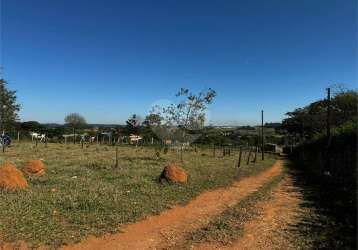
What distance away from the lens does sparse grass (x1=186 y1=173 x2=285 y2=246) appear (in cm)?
661

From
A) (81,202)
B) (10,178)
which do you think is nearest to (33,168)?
(10,178)

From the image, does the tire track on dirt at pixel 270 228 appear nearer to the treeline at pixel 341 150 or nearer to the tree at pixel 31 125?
the treeline at pixel 341 150

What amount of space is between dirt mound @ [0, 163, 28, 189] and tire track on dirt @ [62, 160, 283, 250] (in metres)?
4.23

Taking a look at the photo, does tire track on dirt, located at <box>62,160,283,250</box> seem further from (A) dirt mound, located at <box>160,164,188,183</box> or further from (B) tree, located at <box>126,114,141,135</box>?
(B) tree, located at <box>126,114,141,135</box>

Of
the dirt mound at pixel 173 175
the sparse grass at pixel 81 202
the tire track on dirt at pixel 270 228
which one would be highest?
the dirt mound at pixel 173 175

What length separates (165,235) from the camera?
681 centimetres

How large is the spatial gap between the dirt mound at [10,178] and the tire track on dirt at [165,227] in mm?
4230

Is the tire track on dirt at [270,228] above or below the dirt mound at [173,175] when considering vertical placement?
below

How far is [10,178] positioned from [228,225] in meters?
6.08

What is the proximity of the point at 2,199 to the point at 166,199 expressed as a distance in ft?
13.2

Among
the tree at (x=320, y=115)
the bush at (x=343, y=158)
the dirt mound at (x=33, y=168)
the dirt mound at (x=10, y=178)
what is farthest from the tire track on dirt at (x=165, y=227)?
the tree at (x=320, y=115)

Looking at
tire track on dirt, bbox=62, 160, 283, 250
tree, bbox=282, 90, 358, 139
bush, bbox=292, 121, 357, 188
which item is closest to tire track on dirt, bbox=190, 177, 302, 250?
tire track on dirt, bbox=62, 160, 283, 250

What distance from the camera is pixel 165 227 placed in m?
7.38

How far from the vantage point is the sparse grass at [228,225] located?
661cm
